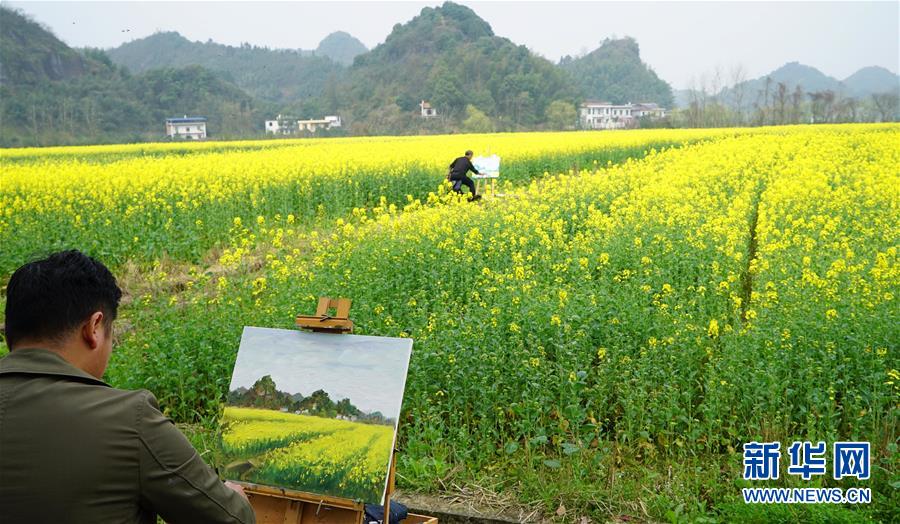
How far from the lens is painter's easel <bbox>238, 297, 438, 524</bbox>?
10.9ft

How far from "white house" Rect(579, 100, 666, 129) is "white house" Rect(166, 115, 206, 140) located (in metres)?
40.3

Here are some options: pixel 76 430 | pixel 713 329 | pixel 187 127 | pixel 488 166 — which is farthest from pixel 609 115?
pixel 76 430

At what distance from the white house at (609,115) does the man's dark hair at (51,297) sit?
7949 cm

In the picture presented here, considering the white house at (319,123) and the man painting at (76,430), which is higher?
the white house at (319,123)

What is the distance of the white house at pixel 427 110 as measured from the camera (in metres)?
74.2

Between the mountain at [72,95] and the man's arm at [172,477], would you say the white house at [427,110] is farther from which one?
the man's arm at [172,477]

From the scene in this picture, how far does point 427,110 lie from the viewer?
75.4 metres

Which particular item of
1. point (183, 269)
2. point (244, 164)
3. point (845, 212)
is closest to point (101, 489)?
point (183, 269)

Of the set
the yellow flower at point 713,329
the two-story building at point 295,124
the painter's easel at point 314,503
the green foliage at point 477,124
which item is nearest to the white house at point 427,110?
the green foliage at point 477,124

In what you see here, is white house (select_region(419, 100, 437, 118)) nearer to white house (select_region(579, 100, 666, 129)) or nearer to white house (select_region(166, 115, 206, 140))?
white house (select_region(579, 100, 666, 129))

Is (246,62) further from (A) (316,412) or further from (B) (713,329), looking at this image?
(A) (316,412)

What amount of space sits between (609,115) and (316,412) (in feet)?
338

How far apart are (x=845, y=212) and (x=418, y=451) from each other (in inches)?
315

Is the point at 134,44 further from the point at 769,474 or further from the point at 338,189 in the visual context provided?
the point at 769,474
